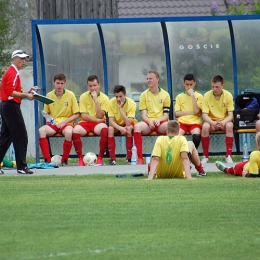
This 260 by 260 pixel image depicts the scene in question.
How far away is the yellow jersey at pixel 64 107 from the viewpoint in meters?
18.7

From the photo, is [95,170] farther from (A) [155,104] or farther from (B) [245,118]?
(B) [245,118]

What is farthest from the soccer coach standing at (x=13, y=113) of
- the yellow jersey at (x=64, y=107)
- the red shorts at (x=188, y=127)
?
the red shorts at (x=188, y=127)

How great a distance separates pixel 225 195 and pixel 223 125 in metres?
7.12

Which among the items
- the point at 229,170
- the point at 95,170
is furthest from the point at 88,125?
the point at 229,170

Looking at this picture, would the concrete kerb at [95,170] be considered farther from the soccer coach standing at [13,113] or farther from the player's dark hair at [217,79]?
the player's dark hair at [217,79]

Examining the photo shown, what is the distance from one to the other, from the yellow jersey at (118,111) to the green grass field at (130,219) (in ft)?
16.4

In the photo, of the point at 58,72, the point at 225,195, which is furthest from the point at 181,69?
the point at 225,195

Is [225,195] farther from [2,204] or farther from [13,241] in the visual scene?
[13,241]

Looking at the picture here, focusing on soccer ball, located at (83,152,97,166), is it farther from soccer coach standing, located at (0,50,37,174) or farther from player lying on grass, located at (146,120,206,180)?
player lying on grass, located at (146,120,206,180)

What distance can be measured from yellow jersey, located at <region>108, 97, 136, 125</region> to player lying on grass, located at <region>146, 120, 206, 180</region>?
15.8ft

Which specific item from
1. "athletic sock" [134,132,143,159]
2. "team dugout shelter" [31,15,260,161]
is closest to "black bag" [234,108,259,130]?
"team dugout shelter" [31,15,260,161]

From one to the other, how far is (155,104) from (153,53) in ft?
5.43

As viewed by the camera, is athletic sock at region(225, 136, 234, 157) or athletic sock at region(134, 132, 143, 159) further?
athletic sock at region(225, 136, 234, 157)

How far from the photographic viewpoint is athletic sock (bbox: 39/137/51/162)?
1822cm
